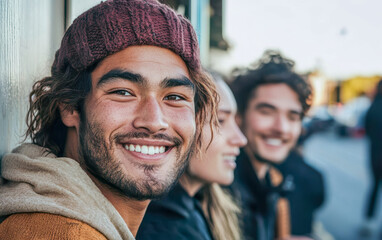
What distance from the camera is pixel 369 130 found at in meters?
4.92

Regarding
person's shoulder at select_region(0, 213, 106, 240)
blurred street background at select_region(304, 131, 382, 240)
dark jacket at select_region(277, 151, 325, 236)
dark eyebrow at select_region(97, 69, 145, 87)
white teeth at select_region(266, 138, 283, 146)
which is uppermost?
dark eyebrow at select_region(97, 69, 145, 87)

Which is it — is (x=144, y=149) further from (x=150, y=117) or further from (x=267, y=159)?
(x=267, y=159)

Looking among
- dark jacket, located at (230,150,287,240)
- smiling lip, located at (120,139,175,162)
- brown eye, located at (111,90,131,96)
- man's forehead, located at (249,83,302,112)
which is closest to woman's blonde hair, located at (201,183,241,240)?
dark jacket, located at (230,150,287,240)

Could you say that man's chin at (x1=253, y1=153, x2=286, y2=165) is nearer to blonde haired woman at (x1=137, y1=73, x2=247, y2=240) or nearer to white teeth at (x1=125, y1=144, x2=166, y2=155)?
blonde haired woman at (x1=137, y1=73, x2=247, y2=240)

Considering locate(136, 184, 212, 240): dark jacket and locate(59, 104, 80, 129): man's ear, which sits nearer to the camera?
locate(59, 104, 80, 129): man's ear

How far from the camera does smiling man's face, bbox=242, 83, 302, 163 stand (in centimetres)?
269

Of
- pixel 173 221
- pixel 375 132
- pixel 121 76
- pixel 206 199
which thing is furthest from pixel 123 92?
pixel 375 132

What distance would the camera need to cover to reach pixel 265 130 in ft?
8.91

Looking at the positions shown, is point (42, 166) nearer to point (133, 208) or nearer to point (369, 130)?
point (133, 208)

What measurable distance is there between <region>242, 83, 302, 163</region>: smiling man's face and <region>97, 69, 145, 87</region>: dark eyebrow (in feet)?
5.38

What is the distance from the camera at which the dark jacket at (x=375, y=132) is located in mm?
4742

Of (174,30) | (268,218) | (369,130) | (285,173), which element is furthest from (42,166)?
(369,130)

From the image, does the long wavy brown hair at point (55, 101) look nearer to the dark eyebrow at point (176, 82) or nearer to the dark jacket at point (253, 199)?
the dark eyebrow at point (176, 82)

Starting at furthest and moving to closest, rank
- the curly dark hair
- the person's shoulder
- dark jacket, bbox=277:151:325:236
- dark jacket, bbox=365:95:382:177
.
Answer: dark jacket, bbox=365:95:382:177
dark jacket, bbox=277:151:325:236
the curly dark hair
the person's shoulder
